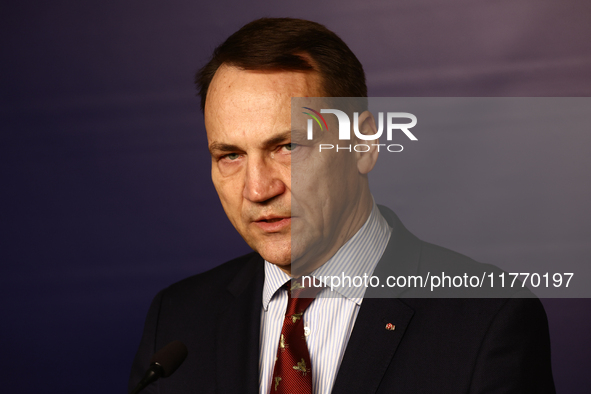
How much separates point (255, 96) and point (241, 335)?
2.40ft

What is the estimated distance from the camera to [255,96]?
1521 millimetres

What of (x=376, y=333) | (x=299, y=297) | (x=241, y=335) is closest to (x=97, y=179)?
(x=241, y=335)

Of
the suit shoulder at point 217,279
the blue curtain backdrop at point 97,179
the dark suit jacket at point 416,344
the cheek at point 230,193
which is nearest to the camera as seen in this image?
the dark suit jacket at point 416,344

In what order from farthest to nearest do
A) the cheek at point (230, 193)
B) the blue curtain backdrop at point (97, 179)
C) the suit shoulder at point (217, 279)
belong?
1. the blue curtain backdrop at point (97, 179)
2. the suit shoulder at point (217, 279)
3. the cheek at point (230, 193)

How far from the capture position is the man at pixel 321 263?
151 centimetres

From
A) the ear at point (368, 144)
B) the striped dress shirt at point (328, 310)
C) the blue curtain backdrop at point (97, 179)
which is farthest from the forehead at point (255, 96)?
the blue curtain backdrop at point (97, 179)

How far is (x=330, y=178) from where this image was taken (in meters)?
1.60

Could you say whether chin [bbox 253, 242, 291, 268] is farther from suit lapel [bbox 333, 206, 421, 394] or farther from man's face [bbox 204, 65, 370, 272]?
suit lapel [bbox 333, 206, 421, 394]

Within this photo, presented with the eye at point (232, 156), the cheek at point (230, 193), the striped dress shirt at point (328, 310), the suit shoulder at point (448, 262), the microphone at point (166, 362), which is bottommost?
the microphone at point (166, 362)

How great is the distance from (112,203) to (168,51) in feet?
2.43

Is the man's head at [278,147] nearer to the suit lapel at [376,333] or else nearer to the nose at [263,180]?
the nose at [263,180]

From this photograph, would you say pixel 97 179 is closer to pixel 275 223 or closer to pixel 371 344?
pixel 275 223

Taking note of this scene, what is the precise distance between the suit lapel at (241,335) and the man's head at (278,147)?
221 mm

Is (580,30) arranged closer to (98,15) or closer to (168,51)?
(168,51)
